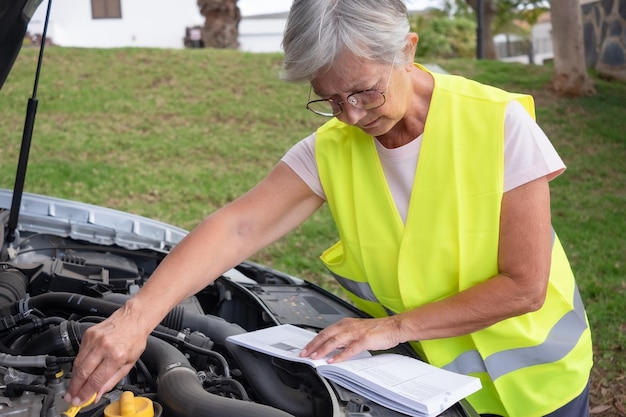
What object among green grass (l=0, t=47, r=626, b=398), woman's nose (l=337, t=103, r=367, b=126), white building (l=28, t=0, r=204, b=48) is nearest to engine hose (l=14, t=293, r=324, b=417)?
woman's nose (l=337, t=103, r=367, b=126)

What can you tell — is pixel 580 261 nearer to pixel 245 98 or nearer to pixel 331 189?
pixel 331 189

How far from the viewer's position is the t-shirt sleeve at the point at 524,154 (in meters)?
1.70

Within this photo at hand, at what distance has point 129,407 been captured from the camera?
1.47 m

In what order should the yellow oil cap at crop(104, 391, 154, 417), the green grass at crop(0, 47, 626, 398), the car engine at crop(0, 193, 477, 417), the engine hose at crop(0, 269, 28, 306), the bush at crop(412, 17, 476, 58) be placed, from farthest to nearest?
the bush at crop(412, 17, 476, 58), the green grass at crop(0, 47, 626, 398), the engine hose at crop(0, 269, 28, 306), the car engine at crop(0, 193, 477, 417), the yellow oil cap at crop(104, 391, 154, 417)

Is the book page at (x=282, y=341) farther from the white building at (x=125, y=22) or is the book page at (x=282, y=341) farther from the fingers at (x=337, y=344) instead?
the white building at (x=125, y=22)

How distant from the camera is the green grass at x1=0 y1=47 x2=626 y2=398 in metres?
5.62

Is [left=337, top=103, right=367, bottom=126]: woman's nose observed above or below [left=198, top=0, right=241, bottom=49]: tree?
below

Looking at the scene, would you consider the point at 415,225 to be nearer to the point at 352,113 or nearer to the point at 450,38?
→ the point at 352,113

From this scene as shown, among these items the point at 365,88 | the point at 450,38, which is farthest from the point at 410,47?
the point at 450,38

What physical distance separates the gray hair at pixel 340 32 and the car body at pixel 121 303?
29.1 inches

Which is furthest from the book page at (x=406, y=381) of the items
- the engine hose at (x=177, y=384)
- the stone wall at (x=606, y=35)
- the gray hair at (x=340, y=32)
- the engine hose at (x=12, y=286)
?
the stone wall at (x=606, y=35)

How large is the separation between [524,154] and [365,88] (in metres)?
0.41

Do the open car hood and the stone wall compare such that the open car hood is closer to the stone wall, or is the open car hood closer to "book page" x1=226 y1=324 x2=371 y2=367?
"book page" x1=226 y1=324 x2=371 y2=367

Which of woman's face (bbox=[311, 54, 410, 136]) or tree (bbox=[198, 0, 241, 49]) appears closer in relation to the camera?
woman's face (bbox=[311, 54, 410, 136])
